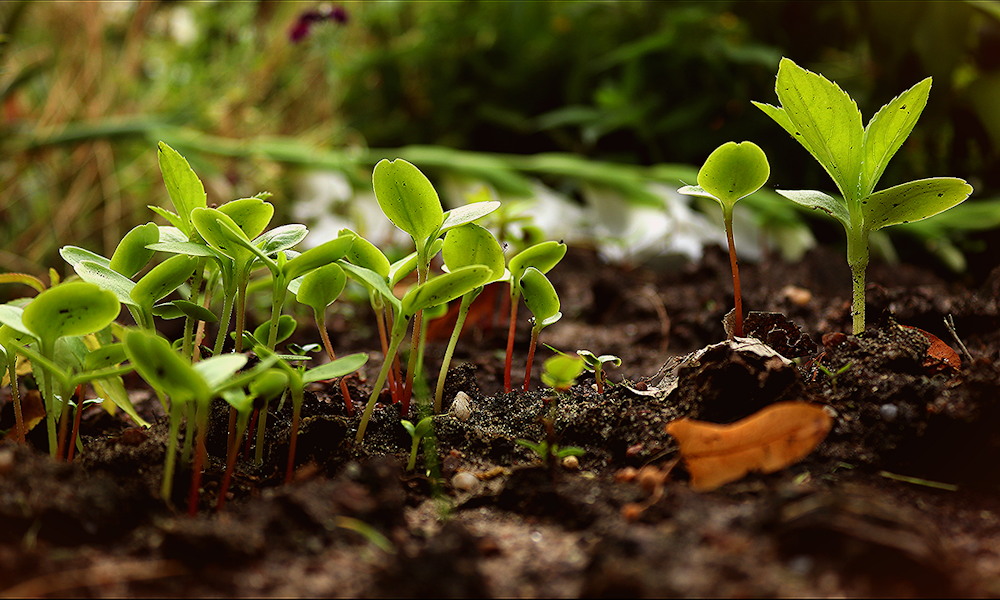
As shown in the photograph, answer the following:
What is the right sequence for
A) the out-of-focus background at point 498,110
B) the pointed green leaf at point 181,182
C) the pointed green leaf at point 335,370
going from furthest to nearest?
the out-of-focus background at point 498,110
the pointed green leaf at point 181,182
the pointed green leaf at point 335,370

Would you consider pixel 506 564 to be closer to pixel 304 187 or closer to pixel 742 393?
pixel 742 393

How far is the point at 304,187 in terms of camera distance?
2.04 m

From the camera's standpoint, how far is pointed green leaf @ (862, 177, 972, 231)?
66cm

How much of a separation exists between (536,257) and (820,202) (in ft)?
0.86

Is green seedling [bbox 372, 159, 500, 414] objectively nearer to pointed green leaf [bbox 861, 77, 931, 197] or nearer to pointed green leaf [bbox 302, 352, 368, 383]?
pointed green leaf [bbox 302, 352, 368, 383]

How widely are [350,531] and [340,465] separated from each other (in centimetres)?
15

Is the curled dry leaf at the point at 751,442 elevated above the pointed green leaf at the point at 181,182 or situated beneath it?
situated beneath

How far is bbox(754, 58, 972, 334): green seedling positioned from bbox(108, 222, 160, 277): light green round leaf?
538mm

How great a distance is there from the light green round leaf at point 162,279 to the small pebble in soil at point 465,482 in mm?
294

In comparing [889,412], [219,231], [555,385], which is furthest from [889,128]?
[219,231]

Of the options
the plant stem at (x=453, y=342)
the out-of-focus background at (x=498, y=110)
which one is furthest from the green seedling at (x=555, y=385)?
the out-of-focus background at (x=498, y=110)

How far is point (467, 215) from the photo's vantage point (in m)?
0.69

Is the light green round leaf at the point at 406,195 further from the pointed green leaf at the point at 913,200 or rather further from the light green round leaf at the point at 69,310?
the pointed green leaf at the point at 913,200

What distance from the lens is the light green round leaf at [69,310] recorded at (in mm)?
556
